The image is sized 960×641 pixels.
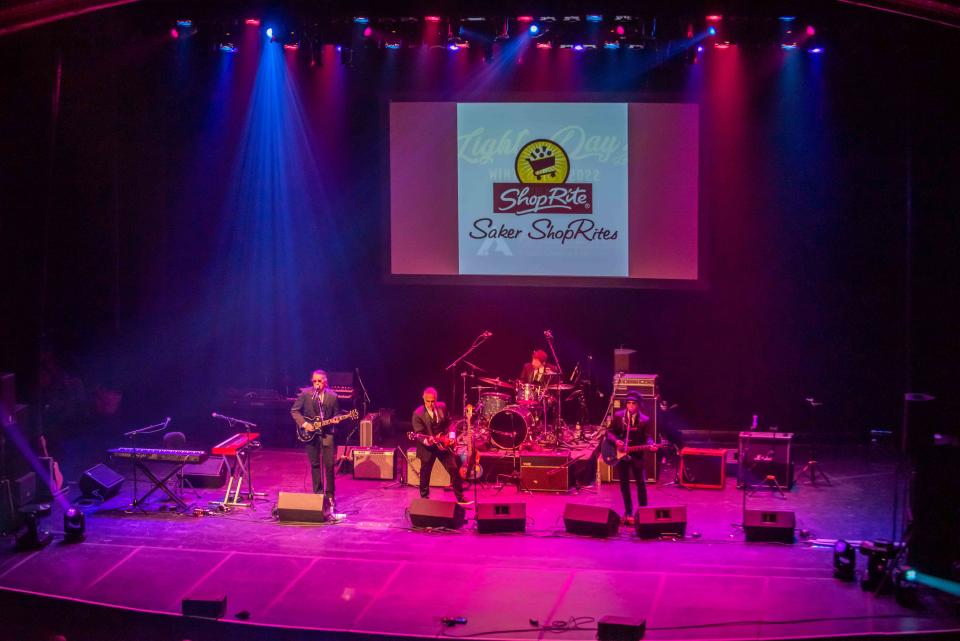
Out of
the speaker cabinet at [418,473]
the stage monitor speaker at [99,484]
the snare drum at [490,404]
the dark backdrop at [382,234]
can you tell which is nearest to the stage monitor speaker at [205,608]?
the stage monitor speaker at [99,484]

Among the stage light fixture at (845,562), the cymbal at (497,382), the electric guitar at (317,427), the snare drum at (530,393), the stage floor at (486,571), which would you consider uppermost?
the cymbal at (497,382)

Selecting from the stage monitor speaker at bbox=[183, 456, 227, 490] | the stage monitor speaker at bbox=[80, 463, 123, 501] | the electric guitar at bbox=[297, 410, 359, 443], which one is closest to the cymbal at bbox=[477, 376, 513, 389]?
the electric guitar at bbox=[297, 410, 359, 443]

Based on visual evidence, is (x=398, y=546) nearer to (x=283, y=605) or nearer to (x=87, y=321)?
(x=283, y=605)

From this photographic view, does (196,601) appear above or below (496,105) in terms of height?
below

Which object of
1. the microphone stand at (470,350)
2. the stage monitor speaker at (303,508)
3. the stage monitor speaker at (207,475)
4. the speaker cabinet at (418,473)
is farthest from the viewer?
the microphone stand at (470,350)

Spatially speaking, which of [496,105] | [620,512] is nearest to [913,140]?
[620,512]

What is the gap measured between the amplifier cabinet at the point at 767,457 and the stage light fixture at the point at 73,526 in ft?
A: 26.5

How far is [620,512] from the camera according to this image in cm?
1262

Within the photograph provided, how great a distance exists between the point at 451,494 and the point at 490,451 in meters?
0.94

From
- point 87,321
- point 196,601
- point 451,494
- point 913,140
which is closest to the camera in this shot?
point 196,601

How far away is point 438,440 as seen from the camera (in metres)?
12.8

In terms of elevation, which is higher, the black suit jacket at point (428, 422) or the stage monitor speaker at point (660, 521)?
the black suit jacket at point (428, 422)

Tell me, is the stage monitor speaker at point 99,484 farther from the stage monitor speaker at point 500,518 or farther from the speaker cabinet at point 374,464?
the stage monitor speaker at point 500,518

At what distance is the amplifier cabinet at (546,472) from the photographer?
1338 centimetres
